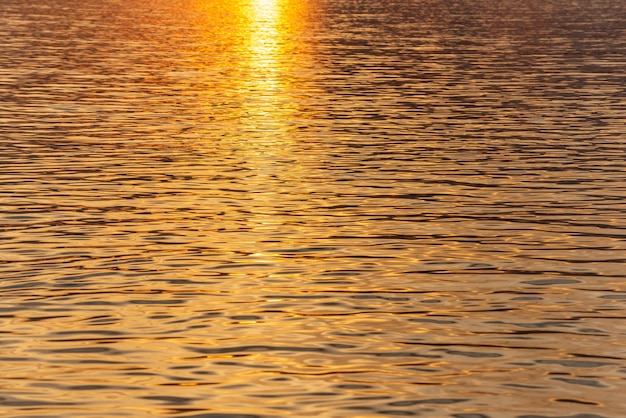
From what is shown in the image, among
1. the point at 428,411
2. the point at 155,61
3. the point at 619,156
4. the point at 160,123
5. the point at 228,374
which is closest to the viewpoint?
the point at 428,411

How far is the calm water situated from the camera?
1257 centimetres

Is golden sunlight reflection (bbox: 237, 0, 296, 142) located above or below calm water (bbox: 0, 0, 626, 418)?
below

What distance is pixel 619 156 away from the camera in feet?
92.8

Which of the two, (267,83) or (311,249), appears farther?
(267,83)

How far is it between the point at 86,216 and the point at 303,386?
9.12 m

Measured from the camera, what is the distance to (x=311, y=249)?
18.6 m

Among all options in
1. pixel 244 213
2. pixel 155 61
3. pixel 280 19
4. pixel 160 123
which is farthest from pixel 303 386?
pixel 280 19

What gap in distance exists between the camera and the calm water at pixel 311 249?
12.6m

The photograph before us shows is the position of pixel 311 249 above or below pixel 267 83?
above

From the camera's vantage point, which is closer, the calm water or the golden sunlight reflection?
the calm water

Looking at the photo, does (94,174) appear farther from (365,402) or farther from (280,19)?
(280,19)

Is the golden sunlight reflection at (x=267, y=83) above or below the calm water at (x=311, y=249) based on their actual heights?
below

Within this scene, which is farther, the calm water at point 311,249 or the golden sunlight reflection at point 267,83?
the golden sunlight reflection at point 267,83

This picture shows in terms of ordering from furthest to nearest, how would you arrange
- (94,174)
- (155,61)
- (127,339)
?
(155,61), (94,174), (127,339)
